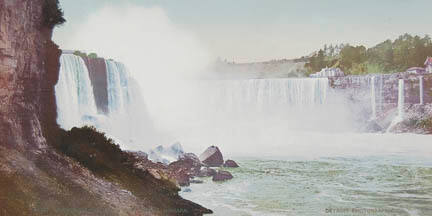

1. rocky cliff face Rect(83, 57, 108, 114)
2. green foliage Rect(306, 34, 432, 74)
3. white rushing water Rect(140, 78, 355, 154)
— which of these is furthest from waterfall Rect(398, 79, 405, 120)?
rocky cliff face Rect(83, 57, 108, 114)

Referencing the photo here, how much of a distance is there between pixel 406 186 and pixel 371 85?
713 inches

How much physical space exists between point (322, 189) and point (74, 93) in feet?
30.4

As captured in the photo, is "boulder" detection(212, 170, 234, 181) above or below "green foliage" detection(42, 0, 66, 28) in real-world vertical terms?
below

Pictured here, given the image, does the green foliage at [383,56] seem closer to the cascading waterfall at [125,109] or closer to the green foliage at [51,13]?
the cascading waterfall at [125,109]

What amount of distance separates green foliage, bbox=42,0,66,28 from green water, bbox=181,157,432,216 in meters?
4.45

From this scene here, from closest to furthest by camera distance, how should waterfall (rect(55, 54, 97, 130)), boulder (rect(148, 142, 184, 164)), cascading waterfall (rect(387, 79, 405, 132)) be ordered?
1. boulder (rect(148, 142, 184, 164))
2. waterfall (rect(55, 54, 97, 130))
3. cascading waterfall (rect(387, 79, 405, 132))

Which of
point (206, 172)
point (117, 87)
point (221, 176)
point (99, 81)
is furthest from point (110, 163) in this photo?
point (117, 87)

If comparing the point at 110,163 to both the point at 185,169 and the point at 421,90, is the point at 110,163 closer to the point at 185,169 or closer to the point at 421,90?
the point at 185,169

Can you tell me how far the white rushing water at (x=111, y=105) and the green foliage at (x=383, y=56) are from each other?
1803 cm

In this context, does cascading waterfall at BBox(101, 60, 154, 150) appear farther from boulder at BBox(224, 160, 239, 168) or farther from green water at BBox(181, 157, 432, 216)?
green water at BBox(181, 157, 432, 216)

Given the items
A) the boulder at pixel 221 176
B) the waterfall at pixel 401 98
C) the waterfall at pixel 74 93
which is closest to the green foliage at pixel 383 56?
the waterfall at pixel 401 98

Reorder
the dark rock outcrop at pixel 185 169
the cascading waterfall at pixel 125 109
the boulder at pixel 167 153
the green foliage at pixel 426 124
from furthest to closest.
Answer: the green foliage at pixel 426 124
the cascading waterfall at pixel 125 109
the boulder at pixel 167 153
the dark rock outcrop at pixel 185 169

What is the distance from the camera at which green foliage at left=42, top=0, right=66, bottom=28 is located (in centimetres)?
784

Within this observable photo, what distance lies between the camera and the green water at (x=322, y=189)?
10.4 m
